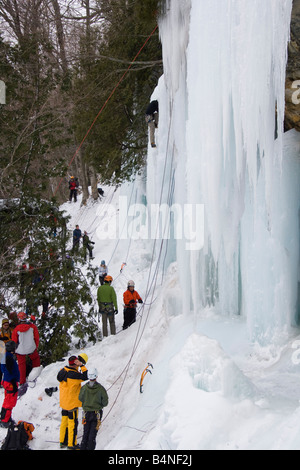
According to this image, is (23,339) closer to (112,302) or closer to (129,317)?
(112,302)

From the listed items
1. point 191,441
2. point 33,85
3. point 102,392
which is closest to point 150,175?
point 33,85

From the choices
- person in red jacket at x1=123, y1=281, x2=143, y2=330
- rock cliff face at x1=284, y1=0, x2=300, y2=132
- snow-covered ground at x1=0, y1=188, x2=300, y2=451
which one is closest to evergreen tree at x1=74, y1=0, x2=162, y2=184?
person in red jacket at x1=123, y1=281, x2=143, y2=330

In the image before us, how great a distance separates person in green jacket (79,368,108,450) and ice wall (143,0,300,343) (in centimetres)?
190

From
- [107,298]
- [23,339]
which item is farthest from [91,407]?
[107,298]

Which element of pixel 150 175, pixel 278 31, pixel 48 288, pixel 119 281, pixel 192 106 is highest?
pixel 278 31

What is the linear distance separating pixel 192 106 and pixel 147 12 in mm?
4109

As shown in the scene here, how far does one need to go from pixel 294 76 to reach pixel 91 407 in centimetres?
489

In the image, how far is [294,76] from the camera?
19.0 feet

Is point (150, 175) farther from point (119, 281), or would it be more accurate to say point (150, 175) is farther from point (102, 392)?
point (102, 392)

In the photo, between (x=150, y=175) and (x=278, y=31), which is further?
(x=150, y=175)

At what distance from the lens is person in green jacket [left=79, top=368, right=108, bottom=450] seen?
538 centimetres

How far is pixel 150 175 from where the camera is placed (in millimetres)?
10773

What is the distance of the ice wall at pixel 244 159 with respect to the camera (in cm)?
529

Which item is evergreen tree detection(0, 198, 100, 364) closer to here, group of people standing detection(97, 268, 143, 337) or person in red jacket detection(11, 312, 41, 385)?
group of people standing detection(97, 268, 143, 337)
